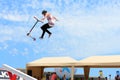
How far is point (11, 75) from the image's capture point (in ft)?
23.6

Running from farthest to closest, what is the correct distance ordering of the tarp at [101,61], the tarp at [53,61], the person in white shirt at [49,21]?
the tarp at [53,61]
the tarp at [101,61]
the person in white shirt at [49,21]

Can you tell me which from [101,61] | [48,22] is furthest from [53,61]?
[48,22]

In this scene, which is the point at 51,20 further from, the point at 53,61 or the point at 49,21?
the point at 53,61

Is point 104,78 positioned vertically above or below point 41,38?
below

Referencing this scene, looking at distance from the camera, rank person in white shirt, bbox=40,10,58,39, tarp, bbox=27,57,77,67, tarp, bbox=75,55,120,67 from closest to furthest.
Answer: person in white shirt, bbox=40,10,58,39
tarp, bbox=75,55,120,67
tarp, bbox=27,57,77,67

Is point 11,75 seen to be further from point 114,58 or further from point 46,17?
point 114,58

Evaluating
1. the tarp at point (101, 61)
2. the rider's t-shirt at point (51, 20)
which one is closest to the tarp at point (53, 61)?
the tarp at point (101, 61)

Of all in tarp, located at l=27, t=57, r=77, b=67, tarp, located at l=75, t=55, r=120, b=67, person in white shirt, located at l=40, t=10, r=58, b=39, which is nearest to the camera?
person in white shirt, located at l=40, t=10, r=58, b=39

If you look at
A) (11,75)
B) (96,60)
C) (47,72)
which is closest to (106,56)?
(96,60)

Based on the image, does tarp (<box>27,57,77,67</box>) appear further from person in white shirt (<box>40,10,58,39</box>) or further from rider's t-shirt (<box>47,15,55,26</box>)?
rider's t-shirt (<box>47,15,55,26</box>)

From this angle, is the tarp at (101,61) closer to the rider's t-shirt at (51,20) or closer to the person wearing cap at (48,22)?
the person wearing cap at (48,22)

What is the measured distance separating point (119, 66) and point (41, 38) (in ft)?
30.6

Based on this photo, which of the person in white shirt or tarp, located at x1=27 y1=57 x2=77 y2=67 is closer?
the person in white shirt

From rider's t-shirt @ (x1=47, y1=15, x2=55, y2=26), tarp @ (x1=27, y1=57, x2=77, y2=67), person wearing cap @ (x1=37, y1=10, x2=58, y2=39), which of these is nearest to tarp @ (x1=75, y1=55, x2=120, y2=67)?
tarp @ (x1=27, y1=57, x2=77, y2=67)
